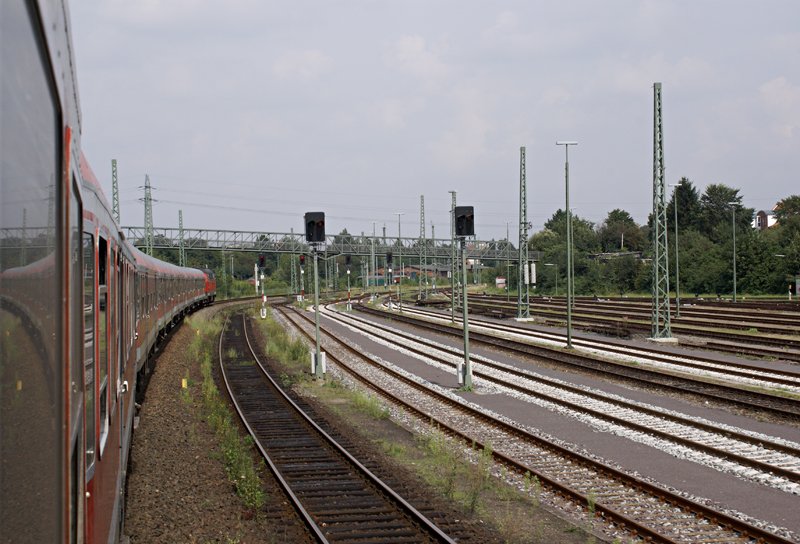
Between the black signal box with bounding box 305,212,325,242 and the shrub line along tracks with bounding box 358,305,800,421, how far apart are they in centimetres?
862

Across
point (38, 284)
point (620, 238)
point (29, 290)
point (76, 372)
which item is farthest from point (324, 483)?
point (620, 238)

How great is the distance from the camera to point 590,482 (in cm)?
1136

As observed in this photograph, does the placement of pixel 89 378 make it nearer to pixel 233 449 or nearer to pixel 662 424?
pixel 233 449

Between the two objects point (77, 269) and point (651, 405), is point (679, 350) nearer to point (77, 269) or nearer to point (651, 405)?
point (651, 405)

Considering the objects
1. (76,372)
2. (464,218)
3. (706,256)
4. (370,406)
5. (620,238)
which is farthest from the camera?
(620,238)

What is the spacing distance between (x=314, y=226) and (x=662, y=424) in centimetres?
1043

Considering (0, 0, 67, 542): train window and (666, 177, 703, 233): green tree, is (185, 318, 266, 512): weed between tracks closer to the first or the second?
(0, 0, 67, 542): train window

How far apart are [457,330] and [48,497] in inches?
1426

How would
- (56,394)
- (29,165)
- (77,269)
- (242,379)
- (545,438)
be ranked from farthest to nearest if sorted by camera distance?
(242,379)
(545,438)
(77,269)
(56,394)
(29,165)

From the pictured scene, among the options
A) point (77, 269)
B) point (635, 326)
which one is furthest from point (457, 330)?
point (77, 269)

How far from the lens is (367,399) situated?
18.7 metres

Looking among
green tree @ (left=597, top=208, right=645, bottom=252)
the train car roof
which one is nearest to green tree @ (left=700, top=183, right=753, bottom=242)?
green tree @ (left=597, top=208, right=645, bottom=252)

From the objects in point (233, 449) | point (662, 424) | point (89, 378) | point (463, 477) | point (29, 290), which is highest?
point (29, 290)

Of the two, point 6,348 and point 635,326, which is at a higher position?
point 6,348
